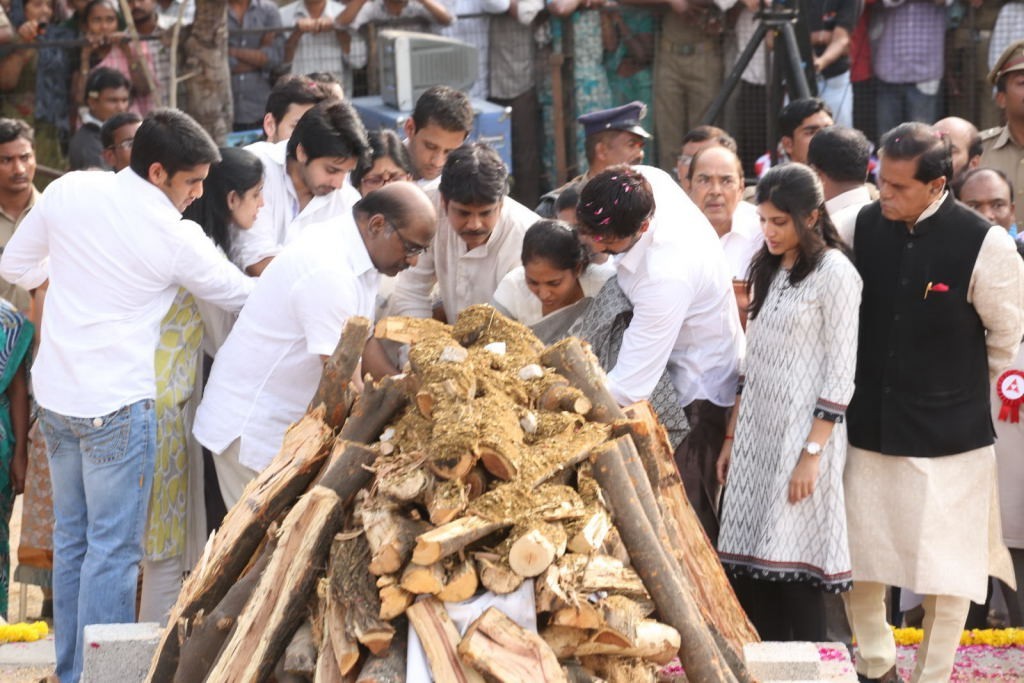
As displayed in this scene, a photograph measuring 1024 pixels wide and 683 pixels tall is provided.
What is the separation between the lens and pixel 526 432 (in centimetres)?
419

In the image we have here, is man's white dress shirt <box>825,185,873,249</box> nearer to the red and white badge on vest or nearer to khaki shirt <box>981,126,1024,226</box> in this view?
the red and white badge on vest

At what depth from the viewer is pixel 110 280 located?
531cm

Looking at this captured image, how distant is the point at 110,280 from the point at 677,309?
6.67 ft

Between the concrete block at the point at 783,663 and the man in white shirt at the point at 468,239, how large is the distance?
6.23ft

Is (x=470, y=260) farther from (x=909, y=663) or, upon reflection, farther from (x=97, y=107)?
(x=97, y=107)

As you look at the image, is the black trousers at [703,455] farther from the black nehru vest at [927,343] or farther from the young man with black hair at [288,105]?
the young man with black hair at [288,105]

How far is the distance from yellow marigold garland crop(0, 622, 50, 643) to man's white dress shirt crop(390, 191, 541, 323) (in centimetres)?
195

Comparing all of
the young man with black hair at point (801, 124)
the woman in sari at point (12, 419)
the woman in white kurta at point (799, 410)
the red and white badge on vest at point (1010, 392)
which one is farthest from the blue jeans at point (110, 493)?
the young man with black hair at point (801, 124)

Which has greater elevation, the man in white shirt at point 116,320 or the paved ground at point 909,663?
the man in white shirt at point 116,320

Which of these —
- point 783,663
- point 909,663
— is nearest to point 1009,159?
point 909,663

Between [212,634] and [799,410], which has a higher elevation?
[799,410]

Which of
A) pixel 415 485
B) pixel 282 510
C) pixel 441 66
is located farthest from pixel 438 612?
pixel 441 66

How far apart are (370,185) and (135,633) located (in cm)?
254

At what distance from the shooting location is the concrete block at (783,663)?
15.1 ft
